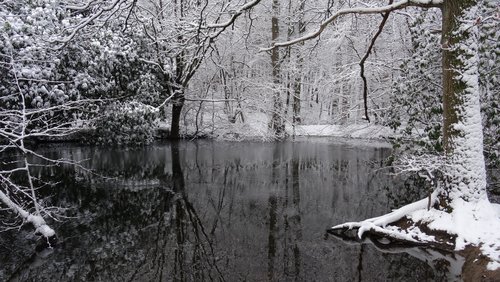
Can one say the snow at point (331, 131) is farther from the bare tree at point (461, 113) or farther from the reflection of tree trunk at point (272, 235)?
the bare tree at point (461, 113)

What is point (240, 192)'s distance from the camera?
8.80 metres

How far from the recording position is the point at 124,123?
13.8 metres

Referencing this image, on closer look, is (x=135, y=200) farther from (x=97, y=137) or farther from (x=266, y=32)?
(x=266, y=32)

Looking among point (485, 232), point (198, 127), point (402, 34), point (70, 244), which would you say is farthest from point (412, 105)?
point (198, 127)

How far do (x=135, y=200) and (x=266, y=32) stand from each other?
666 inches

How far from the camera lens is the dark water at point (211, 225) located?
4.74 meters

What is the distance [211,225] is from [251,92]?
15355 millimetres

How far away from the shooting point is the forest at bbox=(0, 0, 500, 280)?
529 centimetres

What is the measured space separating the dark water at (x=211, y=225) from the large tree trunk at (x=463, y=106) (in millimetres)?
1241

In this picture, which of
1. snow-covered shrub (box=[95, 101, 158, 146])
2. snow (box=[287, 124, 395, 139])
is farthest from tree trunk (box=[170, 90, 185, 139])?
snow (box=[287, 124, 395, 139])

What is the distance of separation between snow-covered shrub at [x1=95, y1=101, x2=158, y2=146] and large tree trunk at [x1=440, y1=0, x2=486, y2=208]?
34.4 ft

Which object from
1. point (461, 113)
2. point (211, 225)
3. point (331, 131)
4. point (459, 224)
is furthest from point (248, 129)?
point (459, 224)

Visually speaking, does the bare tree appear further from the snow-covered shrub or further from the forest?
the snow-covered shrub

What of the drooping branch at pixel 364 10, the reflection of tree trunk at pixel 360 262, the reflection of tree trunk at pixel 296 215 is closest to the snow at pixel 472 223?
the reflection of tree trunk at pixel 360 262
